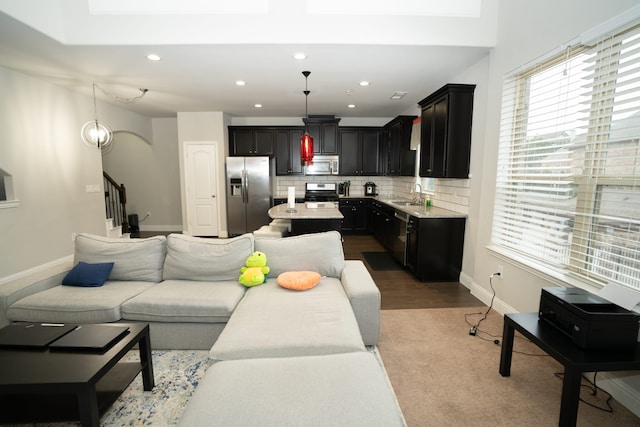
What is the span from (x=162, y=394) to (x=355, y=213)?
5.47 meters

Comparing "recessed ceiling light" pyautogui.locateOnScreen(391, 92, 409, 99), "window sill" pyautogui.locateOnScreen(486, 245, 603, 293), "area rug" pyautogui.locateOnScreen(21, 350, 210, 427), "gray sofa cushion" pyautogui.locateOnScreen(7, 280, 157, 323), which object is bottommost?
"area rug" pyautogui.locateOnScreen(21, 350, 210, 427)

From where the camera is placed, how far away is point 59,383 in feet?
4.54

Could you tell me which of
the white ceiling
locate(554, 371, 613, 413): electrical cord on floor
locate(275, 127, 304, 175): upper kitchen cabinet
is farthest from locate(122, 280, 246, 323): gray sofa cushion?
locate(275, 127, 304, 175): upper kitchen cabinet

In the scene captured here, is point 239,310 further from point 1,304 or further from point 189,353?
point 1,304

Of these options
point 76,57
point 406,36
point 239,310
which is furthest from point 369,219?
point 76,57

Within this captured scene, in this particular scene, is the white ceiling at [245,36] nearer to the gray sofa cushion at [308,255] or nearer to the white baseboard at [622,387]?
the gray sofa cushion at [308,255]

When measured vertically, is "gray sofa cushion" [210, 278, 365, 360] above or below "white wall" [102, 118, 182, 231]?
below

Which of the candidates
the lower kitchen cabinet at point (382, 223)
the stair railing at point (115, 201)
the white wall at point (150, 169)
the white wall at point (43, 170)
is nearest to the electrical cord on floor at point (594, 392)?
the lower kitchen cabinet at point (382, 223)

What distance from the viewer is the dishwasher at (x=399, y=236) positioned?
439 cm

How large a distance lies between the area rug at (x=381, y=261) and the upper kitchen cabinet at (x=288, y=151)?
283cm

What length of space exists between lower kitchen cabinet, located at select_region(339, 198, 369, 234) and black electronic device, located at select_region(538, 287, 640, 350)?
5164mm

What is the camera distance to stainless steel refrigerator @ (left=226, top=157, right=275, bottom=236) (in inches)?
257

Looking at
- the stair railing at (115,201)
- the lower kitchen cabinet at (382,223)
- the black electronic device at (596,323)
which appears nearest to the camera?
the black electronic device at (596,323)

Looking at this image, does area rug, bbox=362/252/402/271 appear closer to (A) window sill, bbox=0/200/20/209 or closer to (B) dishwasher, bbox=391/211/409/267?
(B) dishwasher, bbox=391/211/409/267
